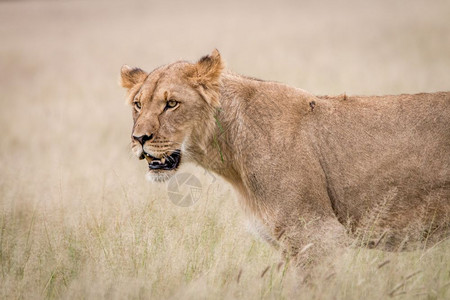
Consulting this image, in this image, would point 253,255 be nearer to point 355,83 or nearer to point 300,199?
point 300,199

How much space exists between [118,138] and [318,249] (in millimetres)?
8888

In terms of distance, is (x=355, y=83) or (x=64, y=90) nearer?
(x=355, y=83)

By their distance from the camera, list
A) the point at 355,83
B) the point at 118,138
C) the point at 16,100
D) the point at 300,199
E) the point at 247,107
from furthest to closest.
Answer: the point at 16,100 < the point at 355,83 < the point at 118,138 < the point at 247,107 < the point at 300,199

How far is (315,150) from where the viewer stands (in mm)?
5105

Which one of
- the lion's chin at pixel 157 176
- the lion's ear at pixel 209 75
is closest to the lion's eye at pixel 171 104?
the lion's ear at pixel 209 75

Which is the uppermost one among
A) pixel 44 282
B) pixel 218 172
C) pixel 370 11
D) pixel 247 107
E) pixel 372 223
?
pixel 370 11

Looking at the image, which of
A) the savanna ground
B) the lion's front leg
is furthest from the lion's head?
the lion's front leg

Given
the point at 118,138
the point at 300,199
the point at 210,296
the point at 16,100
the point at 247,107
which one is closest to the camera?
the point at 210,296

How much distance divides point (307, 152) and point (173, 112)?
118 centimetres

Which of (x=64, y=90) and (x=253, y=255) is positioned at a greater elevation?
(x=64, y=90)

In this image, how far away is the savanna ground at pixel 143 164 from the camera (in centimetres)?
471

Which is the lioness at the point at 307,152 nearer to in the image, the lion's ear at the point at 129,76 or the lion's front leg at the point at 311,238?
the lion's front leg at the point at 311,238

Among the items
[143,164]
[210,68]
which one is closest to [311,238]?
[210,68]

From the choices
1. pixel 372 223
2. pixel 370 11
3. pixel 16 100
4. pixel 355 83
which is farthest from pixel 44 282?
pixel 370 11
